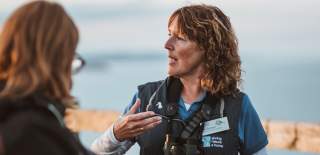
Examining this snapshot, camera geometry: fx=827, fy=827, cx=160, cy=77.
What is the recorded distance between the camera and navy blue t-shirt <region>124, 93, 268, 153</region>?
3.53 m

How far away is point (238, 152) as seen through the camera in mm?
3529

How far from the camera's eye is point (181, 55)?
3.56 metres

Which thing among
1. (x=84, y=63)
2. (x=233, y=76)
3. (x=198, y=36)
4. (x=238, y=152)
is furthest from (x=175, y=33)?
(x=84, y=63)

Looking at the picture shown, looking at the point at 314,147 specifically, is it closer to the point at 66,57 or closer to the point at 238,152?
the point at 238,152

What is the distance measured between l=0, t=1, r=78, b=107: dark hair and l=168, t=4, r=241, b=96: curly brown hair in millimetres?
1268

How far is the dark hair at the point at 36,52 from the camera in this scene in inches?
91.2

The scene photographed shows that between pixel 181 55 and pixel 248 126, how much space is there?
16.5 inches

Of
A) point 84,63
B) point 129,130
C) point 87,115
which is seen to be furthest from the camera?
point 87,115

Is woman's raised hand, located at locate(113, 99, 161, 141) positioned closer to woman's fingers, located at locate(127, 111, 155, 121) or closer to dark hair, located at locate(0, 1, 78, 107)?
woman's fingers, located at locate(127, 111, 155, 121)

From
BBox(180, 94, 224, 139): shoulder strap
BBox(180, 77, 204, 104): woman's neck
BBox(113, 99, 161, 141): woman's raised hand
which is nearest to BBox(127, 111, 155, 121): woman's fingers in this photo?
BBox(113, 99, 161, 141): woman's raised hand

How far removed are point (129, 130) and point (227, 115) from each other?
44cm

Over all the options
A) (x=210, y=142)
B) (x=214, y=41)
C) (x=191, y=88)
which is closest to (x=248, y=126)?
(x=210, y=142)

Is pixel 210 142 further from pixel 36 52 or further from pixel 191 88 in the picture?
pixel 36 52

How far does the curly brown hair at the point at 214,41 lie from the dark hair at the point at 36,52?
1.27 m
